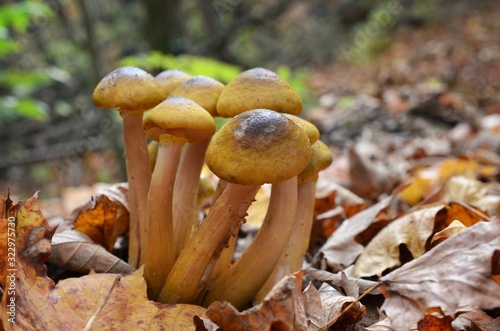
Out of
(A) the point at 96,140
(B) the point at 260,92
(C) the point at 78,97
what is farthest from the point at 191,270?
(C) the point at 78,97

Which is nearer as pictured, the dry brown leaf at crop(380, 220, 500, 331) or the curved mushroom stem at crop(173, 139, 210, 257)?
the dry brown leaf at crop(380, 220, 500, 331)

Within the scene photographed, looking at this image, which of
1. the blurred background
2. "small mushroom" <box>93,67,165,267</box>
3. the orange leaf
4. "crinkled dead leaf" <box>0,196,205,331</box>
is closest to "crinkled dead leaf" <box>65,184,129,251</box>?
the orange leaf

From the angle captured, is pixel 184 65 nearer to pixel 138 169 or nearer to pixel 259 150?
pixel 138 169

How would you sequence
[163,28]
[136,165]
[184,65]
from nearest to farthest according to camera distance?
[136,165]
[184,65]
[163,28]

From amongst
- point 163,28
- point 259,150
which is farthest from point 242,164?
point 163,28

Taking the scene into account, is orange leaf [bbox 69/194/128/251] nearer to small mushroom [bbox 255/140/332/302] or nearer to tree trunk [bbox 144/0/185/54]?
small mushroom [bbox 255/140/332/302]

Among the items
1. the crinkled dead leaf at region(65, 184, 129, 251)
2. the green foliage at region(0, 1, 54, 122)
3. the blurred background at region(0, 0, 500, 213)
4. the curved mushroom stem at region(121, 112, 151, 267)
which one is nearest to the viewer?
the curved mushroom stem at region(121, 112, 151, 267)
